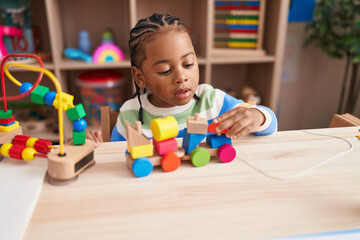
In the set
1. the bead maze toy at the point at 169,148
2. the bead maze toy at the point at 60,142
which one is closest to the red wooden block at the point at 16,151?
the bead maze toy at the point at 60,142

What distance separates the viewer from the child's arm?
2.32 feet

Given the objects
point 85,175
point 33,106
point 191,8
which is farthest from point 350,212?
point 33,106

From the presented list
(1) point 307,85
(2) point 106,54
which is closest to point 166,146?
(2) point 106,54

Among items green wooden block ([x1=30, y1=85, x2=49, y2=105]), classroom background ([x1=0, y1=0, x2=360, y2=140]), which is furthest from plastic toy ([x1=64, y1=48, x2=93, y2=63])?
green wooden block ([x1=30, y1=85, x2=49, y2=105])

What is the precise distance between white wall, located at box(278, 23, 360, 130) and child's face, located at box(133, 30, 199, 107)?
1.78 m

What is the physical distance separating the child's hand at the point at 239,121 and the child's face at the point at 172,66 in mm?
154

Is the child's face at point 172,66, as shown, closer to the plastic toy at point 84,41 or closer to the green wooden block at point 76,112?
the green wooden block at point 76,112

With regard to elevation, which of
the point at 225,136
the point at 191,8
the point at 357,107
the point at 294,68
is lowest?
the point at 357,107

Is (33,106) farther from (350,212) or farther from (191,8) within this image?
(350,212)

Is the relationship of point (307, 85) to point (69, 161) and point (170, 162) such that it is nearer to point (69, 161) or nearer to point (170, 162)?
point (170, 162)

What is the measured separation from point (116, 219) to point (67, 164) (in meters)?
0.16

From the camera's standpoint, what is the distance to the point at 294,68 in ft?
8.21

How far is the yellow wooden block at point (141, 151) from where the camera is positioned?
0.61 meters

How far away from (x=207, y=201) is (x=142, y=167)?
0.14 m
